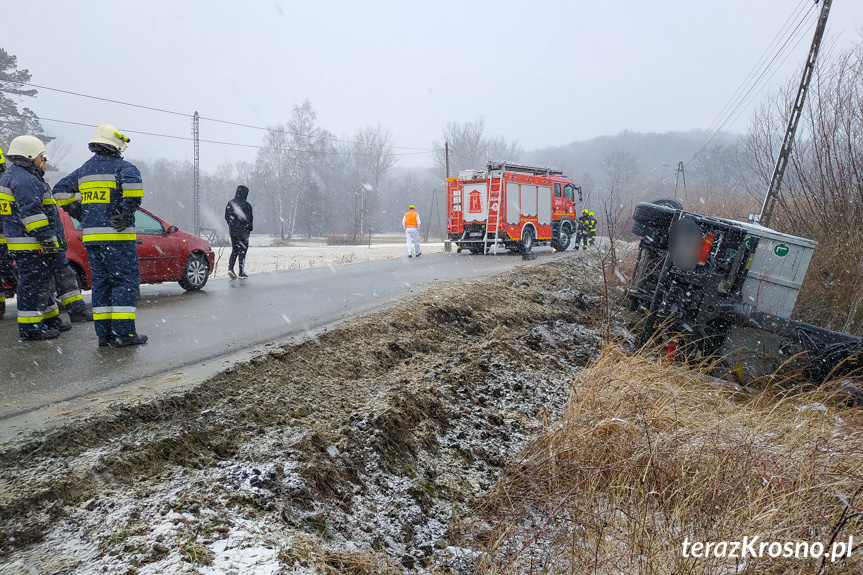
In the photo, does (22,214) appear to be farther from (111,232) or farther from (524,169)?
(524,169)

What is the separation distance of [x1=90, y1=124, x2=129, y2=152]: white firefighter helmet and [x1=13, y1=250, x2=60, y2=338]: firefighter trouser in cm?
137

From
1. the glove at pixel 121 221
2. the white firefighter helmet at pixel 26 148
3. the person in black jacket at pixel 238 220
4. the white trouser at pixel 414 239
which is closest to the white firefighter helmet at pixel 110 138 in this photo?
the glove at pixel 121 221

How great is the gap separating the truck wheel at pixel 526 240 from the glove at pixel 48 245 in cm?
1406

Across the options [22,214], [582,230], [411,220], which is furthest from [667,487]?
[582,230]

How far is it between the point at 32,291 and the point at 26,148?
1.49 m

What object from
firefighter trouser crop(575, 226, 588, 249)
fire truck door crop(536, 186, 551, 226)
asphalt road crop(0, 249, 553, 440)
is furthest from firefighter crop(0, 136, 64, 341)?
firefighter trouser crop(575, 226, 588, 249)

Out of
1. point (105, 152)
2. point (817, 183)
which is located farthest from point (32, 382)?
point (817, 183)

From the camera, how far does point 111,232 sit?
14.5 ft

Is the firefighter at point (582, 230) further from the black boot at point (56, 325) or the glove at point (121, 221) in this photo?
the black boot at point (56, 325)

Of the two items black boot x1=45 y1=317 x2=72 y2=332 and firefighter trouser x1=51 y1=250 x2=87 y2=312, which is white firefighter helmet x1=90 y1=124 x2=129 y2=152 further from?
black boot x1=45 y1=317 x2=72 y2=332

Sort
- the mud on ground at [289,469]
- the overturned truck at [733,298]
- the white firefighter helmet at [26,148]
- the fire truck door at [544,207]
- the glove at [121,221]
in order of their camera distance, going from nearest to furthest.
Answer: the mud on ground at [289,469] < the glove at [121,221] < the white firefighter helmet at [26,148] < the overturned truck at [733,298] < the fire truck door at [544,207]

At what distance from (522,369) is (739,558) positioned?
10.1ft

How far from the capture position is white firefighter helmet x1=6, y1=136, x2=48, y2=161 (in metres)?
4.93

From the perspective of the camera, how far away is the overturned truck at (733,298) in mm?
5656
